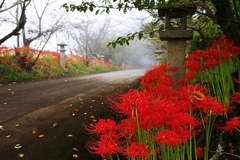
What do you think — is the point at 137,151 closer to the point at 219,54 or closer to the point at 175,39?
the point at 219,54

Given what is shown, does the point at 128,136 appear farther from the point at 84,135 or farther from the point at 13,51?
the point at 13,51

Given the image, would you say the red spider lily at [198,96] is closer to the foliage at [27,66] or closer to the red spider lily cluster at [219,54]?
the red spider lily cluster at [219,54]

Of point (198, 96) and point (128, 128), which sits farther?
point (198, 96)

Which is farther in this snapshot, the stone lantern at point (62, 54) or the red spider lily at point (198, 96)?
the stone lantern at point (62, 54)

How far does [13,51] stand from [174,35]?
922 centimetres

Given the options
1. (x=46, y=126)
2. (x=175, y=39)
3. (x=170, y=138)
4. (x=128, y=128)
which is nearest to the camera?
(x=170, y=138)

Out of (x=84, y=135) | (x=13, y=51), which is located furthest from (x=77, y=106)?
(x=13, y=51)

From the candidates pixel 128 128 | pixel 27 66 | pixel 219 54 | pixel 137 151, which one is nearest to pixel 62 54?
pixel 27 66

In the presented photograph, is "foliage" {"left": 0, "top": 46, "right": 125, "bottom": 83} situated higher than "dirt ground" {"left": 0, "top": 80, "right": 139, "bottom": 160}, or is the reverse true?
"foliage" {"left": 0, "top": 46, "right": 125, "bottom": 83}

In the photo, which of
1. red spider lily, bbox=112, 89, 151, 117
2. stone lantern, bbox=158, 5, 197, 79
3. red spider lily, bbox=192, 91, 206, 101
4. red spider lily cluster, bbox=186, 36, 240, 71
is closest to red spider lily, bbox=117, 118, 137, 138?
red spider lily, bbox=112, 89, 151, 117

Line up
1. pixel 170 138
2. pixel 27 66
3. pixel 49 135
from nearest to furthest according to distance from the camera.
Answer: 1. pixel 170 138
2. pixel 49 135
3. pixel 27 66

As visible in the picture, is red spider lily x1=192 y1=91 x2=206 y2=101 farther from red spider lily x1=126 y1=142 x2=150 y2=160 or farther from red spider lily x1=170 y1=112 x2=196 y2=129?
red spider lily x1=126 y1=142 x2=150 y2=160

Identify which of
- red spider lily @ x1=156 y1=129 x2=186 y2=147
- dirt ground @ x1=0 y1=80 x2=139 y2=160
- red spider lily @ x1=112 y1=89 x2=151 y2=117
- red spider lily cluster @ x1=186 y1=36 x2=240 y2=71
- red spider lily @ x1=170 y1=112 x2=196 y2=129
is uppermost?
red spider lily cluster @ x1=186 y1=36 x2=240 y2=71

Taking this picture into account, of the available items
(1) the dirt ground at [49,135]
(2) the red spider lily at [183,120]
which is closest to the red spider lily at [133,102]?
(2) the red spider lily at [183,120]
